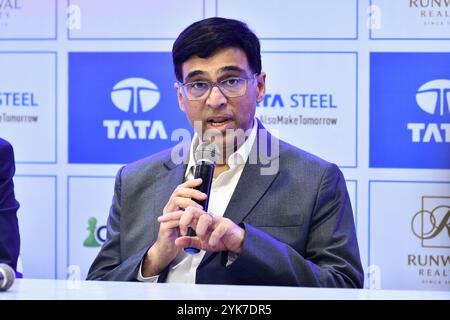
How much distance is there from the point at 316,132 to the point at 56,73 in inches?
50.5

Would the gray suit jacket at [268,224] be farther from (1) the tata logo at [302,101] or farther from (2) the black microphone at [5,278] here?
(1) the tata logo at [302,101]

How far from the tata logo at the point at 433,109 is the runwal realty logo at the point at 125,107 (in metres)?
1.11

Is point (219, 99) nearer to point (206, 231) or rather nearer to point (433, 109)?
point (206, 231)

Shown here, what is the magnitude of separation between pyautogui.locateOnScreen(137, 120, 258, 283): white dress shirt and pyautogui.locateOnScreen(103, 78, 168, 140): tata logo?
101 cm

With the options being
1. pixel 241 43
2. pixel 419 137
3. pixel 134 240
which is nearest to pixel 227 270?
pixel 134 240

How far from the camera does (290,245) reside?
2.12m

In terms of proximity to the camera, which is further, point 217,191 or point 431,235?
point 431,235

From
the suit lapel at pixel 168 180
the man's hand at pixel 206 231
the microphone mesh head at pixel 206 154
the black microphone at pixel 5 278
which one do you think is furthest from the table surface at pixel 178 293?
the suit lapel at pixel 168 180

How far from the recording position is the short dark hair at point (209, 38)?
220 centimetres

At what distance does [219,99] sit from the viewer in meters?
2.20

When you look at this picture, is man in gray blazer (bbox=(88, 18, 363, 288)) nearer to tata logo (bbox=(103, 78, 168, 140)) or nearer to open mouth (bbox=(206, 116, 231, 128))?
open mouth (bbox=(206, 116, 231, 128))

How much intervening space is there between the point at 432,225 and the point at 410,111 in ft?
1.75

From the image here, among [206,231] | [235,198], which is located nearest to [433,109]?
[235,198]

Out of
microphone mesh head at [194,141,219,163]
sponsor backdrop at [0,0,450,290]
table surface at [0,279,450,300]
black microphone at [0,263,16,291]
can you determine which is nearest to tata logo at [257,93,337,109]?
sponsor backdrop at [0,0,450,290]
